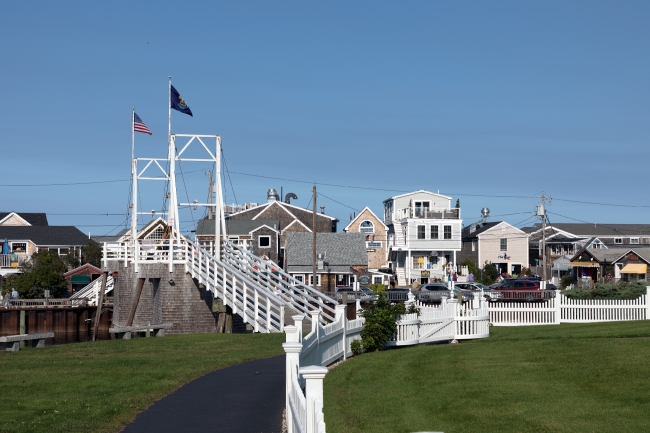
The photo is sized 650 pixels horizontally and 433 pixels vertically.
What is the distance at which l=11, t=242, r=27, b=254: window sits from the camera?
290 ft

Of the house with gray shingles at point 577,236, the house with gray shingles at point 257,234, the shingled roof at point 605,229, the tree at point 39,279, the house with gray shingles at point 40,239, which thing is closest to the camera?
the tree at point 39,279

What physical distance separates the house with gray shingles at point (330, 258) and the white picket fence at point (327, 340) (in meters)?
49.9

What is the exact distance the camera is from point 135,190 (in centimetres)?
4450

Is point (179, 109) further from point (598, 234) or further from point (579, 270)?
point (598, 234)

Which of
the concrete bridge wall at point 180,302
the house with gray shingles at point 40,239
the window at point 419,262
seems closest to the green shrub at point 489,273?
the window at point 419,262

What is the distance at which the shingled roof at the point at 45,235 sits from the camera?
89.4m

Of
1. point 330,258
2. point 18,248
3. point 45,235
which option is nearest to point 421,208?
point 330,258

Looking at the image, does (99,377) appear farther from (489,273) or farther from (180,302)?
(489,273)

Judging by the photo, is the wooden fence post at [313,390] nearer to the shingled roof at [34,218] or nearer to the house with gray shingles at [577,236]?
the house with gray shingles at [577,236]

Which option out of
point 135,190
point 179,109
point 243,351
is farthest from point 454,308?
point 135,190

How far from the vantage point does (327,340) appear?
19391 mm

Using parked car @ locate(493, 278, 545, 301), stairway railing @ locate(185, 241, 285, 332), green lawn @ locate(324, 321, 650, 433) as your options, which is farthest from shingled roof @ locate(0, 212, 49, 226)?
green lawn @ locate(324, 321, 650, 433)

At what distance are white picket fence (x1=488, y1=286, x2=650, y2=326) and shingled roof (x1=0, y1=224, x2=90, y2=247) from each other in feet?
216

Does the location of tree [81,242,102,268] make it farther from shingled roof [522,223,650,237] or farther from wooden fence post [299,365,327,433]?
wooden fence post [299,365,327,433]
